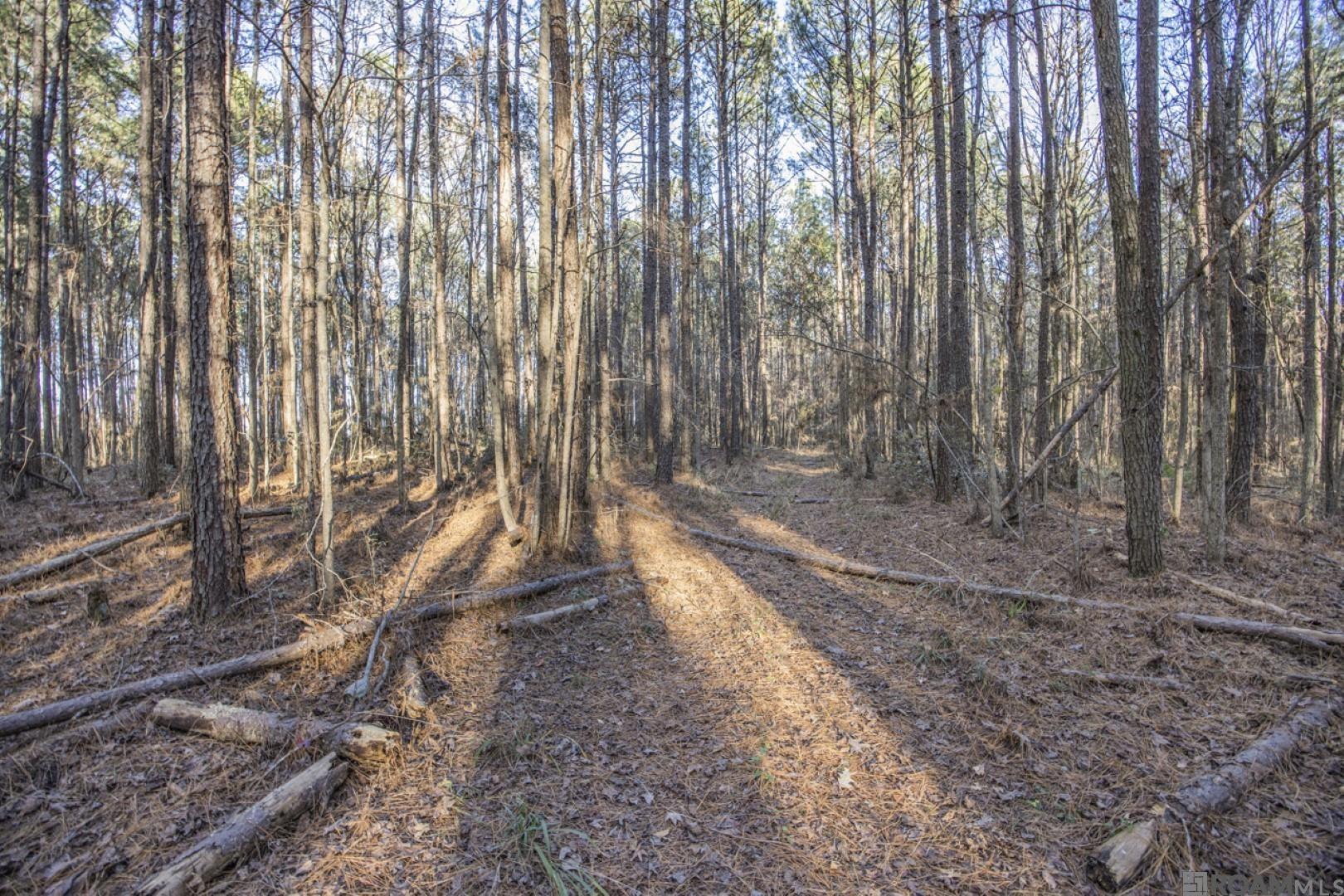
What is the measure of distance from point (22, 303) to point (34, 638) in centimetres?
980

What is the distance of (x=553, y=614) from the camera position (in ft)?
18.5

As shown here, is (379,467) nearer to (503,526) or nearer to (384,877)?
(503,526)

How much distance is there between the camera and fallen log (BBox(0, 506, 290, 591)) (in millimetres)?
6539

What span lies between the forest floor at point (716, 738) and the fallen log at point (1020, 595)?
135 mm

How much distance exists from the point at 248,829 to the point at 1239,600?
23.7 ft

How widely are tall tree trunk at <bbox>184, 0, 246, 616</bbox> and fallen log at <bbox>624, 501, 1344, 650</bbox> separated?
5.58 meters

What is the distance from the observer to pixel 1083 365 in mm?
14789

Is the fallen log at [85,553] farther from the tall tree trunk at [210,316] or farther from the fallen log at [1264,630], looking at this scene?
the fallen log at [1264,630]

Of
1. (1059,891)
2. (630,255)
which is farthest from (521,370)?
(1059,891)

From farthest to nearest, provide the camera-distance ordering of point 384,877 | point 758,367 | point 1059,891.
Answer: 1. point 758,367
2. point 384,877
3. point 1059,891

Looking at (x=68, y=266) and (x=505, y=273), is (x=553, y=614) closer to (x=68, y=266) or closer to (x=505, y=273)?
(x=505, y=273)

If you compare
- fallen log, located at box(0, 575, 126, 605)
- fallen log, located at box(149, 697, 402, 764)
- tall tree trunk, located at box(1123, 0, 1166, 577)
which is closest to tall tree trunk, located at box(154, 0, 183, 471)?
fallen log, located at box(0, 575, 126, 605)

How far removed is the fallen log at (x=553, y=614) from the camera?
544 centimetres

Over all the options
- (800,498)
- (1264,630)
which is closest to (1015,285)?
(1264,630)
